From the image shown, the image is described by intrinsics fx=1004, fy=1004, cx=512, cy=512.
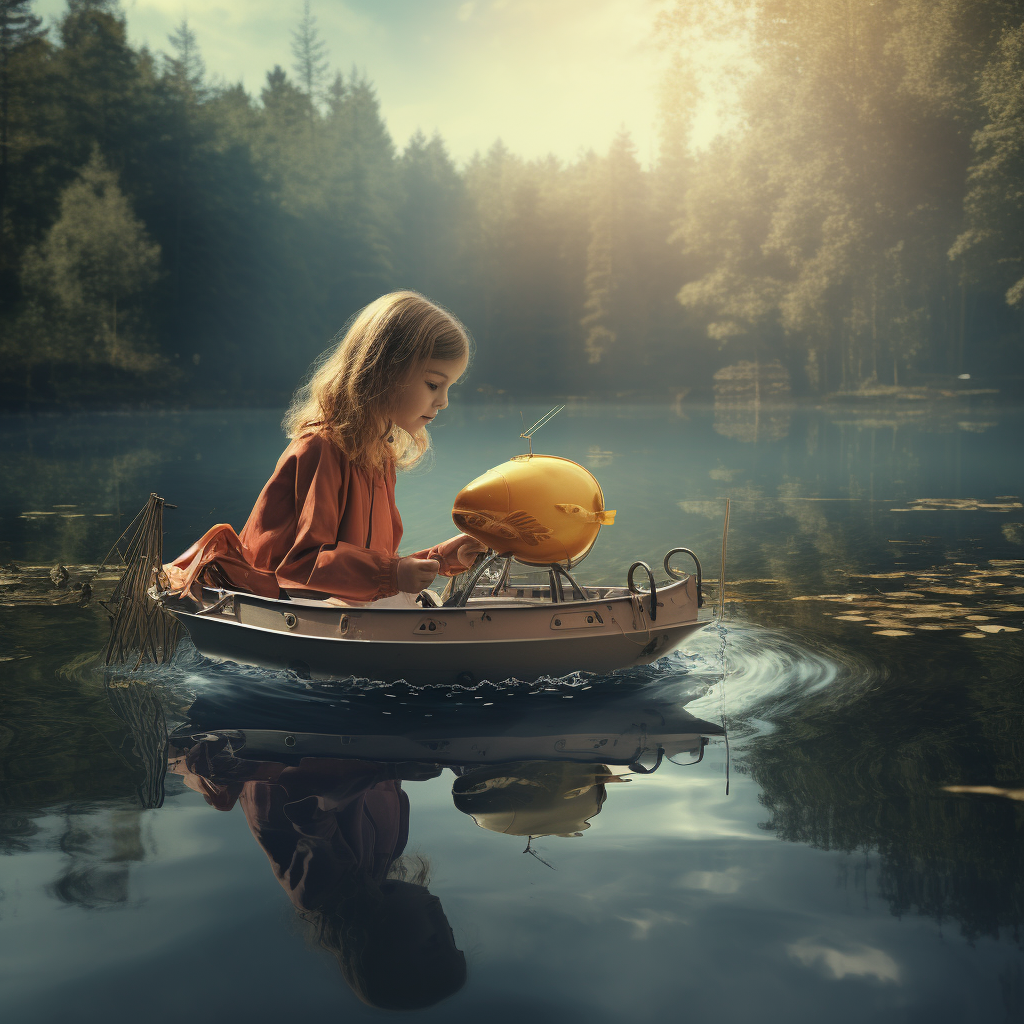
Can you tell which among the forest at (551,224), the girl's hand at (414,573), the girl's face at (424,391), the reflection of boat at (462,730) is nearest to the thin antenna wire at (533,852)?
the reflection of boat at (462,730)

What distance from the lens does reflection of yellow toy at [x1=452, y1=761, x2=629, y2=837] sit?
126 inches

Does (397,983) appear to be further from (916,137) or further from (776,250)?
(776,250)

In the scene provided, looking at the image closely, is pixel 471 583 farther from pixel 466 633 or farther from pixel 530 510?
pixel 530 510

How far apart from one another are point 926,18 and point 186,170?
27548 millimetres

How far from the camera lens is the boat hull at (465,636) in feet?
14.3

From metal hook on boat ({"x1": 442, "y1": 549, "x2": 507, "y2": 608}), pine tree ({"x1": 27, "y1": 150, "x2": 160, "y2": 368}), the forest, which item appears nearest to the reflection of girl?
metal hook on boat ({"x1": 442, "y1": 549, "x2": 507, "y2": 608})

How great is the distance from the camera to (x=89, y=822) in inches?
128

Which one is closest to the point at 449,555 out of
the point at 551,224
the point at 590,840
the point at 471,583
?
the point at 471,583

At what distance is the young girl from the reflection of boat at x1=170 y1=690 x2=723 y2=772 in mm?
551

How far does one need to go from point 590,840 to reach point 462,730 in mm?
1181

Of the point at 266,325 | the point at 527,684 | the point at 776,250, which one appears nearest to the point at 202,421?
the point at 266,325

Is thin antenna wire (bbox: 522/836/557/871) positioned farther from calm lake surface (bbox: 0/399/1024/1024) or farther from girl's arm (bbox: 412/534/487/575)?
girl's arm (bbox: 412/534/487/575)

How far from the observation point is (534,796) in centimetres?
345

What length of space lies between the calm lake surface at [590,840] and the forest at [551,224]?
96.8ft
